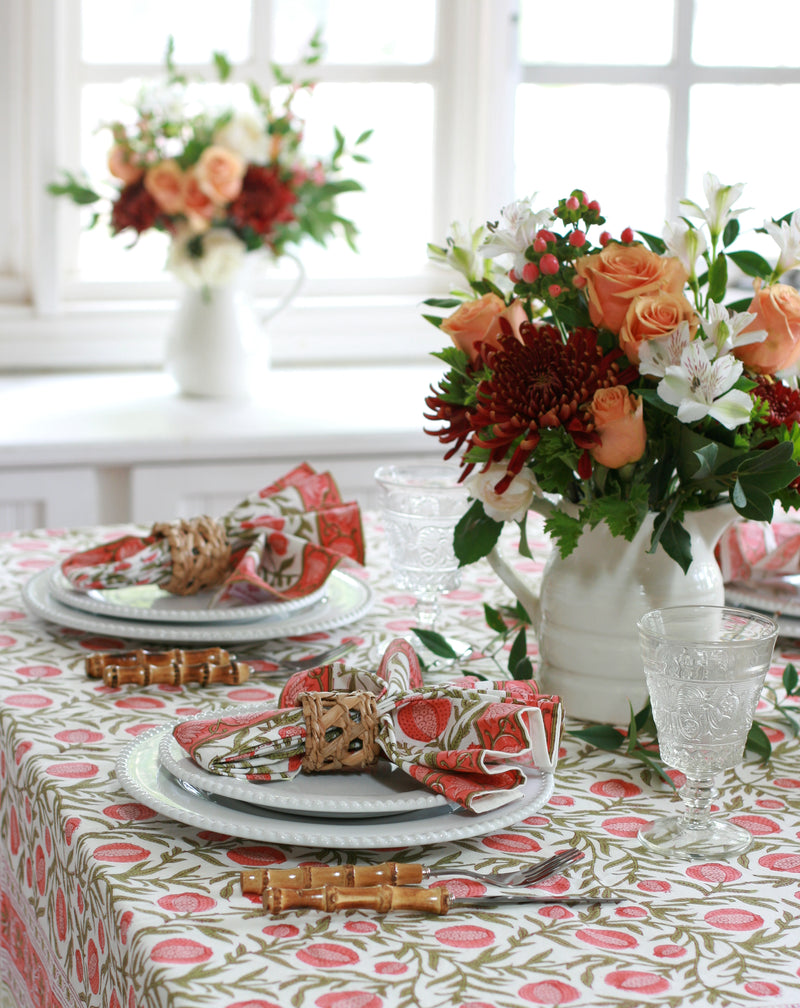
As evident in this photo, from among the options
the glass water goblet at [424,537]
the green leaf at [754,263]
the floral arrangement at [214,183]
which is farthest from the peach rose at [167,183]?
the green leaf at [754,263]

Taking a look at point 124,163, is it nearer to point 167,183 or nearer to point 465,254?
point 167,183

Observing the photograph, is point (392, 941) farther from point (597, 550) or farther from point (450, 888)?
point (597, 550)

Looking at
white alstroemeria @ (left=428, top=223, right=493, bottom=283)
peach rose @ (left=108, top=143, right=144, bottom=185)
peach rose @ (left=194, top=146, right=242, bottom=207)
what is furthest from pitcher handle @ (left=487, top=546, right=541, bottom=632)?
peach rose @ (left=108, top=143, right=144, bottom=185)

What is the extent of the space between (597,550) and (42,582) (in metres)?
0.56

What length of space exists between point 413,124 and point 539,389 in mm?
2179

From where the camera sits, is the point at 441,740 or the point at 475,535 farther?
the point at 475,535

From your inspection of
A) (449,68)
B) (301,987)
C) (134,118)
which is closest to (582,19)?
(449,68)

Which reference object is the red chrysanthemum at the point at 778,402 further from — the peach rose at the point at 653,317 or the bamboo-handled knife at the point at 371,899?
the bamboo-handled knife at the point at 371,899

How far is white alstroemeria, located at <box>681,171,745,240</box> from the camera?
3.16 feet

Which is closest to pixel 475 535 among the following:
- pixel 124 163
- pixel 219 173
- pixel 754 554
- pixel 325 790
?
pixel 325 790

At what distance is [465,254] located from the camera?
43.0 inches

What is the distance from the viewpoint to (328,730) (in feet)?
2.81

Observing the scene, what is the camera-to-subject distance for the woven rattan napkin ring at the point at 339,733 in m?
0.85

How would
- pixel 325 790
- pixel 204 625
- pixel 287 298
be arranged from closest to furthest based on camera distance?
1. pixel 325 790
2. pixel 204 625
3. pixel 287 298
